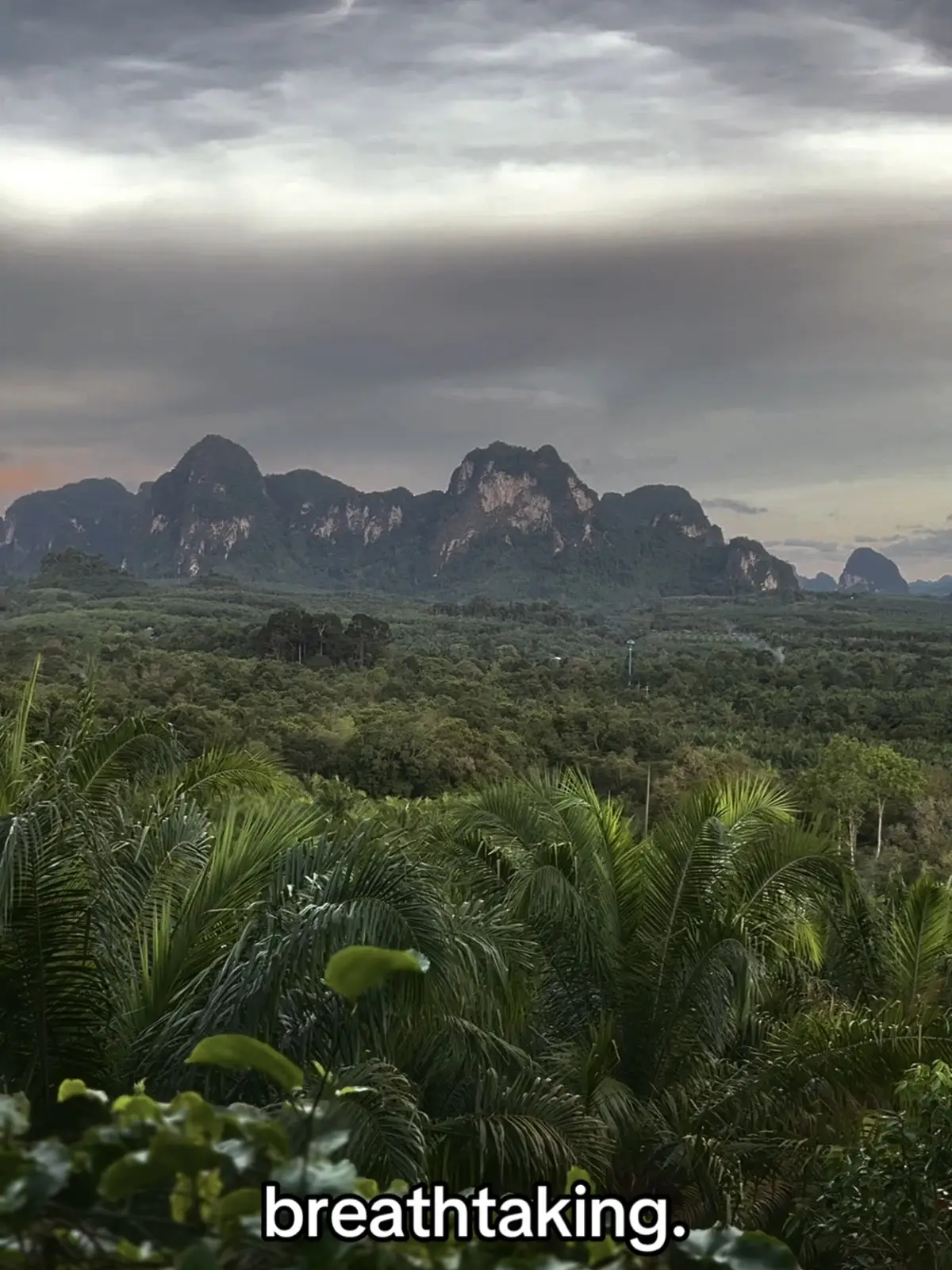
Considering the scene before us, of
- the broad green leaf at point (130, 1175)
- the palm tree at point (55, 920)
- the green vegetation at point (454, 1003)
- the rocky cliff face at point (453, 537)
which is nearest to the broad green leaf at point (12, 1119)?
the green vegetation at point (454, 1003)

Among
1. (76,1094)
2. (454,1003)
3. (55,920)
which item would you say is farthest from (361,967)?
(454,1003)

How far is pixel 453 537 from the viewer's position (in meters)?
174

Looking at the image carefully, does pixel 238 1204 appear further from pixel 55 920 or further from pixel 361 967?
pixel 55 920

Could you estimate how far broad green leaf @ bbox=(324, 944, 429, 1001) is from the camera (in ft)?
3.40

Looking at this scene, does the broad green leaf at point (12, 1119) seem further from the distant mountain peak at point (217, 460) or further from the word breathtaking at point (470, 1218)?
the distant mountain peak at point (217, 460)

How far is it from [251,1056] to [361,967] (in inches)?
5.6

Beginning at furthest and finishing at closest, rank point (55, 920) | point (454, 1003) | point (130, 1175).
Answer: point (454, 1003)
point (55, 920)
point (130, 1175)

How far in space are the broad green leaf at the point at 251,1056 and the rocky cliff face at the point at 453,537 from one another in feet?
521

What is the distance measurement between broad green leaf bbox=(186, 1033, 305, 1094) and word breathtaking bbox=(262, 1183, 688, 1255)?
110 mm

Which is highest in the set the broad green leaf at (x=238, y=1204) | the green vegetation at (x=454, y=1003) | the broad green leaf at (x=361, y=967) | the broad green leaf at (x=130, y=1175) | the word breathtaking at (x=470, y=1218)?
the broad green leaf at (x=361, y=967)

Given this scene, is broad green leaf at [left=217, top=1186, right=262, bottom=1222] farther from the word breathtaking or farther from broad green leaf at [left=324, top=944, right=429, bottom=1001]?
broad green leaf at [left=324, top=944, right=429, bottom=1001]

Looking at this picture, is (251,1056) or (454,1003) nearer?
(251,1056)

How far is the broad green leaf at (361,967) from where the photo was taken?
1.04 meters

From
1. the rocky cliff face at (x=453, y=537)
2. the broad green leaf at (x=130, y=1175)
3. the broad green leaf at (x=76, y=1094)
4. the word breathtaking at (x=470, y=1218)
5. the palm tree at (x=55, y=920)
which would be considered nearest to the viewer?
the broad green leaf at (x=130, y=1175)
